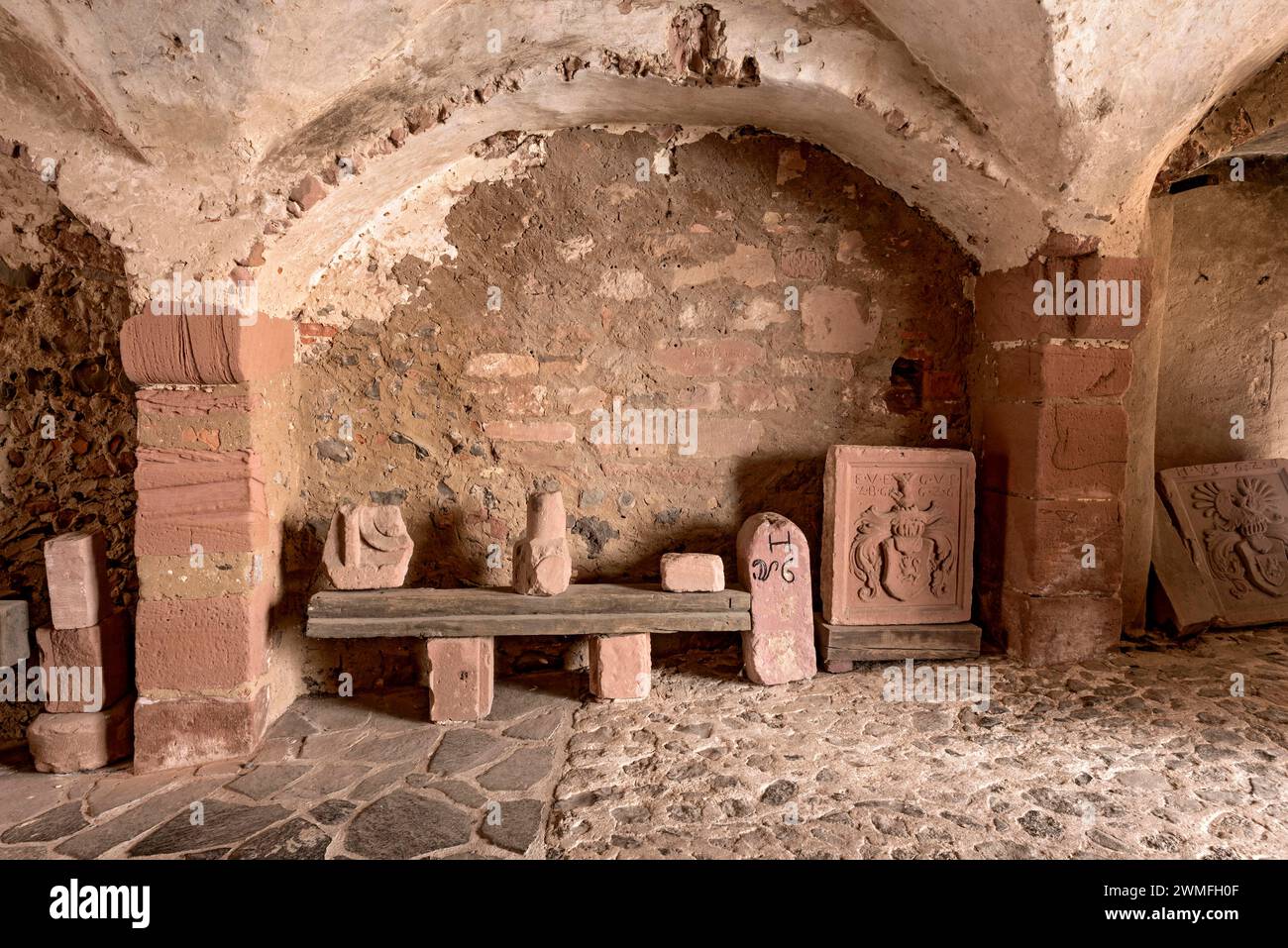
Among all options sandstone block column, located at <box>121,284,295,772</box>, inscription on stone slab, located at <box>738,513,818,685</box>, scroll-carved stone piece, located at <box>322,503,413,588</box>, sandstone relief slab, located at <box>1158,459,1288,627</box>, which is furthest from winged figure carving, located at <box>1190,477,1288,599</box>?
sandstone block column, located at <box>121,284,295,772</box>

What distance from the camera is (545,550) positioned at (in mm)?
3316

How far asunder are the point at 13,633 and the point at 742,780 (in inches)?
111

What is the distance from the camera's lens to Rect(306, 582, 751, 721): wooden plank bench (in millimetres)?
3195

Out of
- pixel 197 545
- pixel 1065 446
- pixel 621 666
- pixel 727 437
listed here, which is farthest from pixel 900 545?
pixel 197 545

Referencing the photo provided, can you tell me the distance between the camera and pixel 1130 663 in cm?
358

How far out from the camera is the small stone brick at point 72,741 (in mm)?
2879

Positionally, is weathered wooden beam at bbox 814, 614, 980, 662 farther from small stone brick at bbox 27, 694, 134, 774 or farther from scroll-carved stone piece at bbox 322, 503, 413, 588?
small stone brick at bbox 27, 694, 134, 774

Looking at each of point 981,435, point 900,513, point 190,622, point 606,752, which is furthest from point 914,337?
point 190,622

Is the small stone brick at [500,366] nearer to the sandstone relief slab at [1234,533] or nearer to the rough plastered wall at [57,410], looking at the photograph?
the rough plastered wall at [57,410]

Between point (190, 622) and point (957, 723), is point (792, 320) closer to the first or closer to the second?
point (957, 723)

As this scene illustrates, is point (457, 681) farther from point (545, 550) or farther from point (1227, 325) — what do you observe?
point (1227, 325)

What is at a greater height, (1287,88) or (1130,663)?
(1287,88)

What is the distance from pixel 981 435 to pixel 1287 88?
1.88 m

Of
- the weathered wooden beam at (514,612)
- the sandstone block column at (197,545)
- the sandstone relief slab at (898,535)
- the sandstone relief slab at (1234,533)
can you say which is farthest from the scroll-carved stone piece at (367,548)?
the sandstone relief slab at (1234,533)
